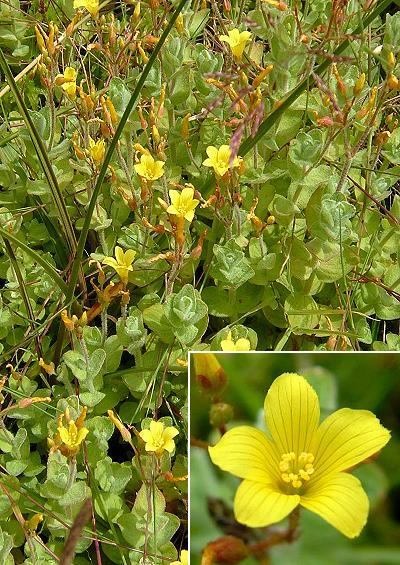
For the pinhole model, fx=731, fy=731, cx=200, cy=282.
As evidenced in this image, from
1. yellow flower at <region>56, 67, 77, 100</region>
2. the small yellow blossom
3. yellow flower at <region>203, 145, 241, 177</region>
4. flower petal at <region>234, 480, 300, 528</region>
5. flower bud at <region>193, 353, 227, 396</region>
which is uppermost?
yellow flower at <region>56, 67, 77, 100</region>

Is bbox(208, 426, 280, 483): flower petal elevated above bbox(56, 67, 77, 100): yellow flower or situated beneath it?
situated beneath

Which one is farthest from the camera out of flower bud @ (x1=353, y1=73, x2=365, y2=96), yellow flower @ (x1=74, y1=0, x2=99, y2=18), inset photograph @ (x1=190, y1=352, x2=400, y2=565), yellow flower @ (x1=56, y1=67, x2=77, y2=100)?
yellow flower @ (x1=74, y1=0, x2=99, y2=18)

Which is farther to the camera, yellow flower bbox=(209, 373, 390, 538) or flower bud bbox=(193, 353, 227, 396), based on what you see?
flower bud bbox=(193, 353, 227, 396)

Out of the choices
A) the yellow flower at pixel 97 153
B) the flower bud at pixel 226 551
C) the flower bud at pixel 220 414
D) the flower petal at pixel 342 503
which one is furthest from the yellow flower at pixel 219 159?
the flower bud at pixel 226 551

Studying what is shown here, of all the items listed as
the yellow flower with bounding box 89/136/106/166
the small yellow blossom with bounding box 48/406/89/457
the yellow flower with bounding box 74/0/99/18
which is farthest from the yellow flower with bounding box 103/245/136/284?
the yellow flower with bounding box 74/0/99/18

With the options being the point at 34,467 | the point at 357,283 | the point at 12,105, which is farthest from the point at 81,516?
the point at 12,105

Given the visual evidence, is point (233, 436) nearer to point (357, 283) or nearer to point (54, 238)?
point (357, 283)

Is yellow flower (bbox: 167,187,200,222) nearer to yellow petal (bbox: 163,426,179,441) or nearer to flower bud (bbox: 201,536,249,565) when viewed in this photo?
yellow petal (bbox: 163,426,179,441)
